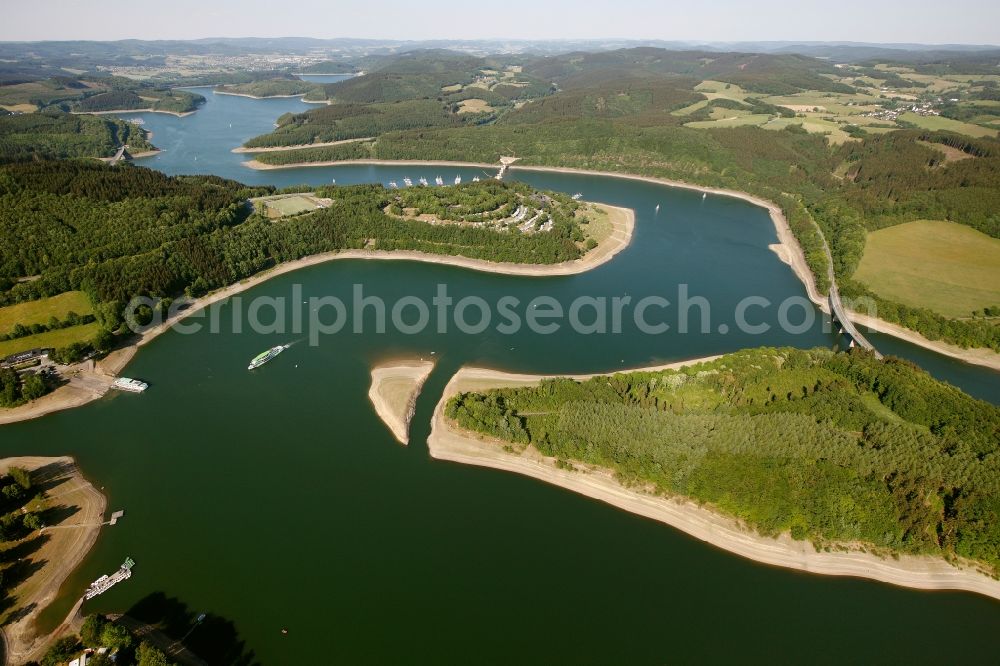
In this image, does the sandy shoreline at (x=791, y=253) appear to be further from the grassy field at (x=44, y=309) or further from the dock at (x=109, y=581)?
the grassy field at (x=44, y=309)

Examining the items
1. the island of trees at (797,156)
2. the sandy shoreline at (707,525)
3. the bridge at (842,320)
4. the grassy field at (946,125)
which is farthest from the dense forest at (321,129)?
the grassy field at (946,125)

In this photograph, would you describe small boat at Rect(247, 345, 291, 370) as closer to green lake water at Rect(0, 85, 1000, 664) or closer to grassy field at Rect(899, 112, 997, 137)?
green lake water at Rect(0, 85, 1000, 664)

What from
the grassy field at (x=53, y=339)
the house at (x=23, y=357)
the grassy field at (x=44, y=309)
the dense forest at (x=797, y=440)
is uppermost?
the grassy field at (x=44, y=309)

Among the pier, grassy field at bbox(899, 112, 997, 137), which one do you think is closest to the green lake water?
the pier

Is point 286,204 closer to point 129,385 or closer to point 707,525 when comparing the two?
point 129,385

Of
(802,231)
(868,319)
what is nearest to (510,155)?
(802,231)

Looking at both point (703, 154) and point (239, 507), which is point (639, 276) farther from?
point (703, 154)
